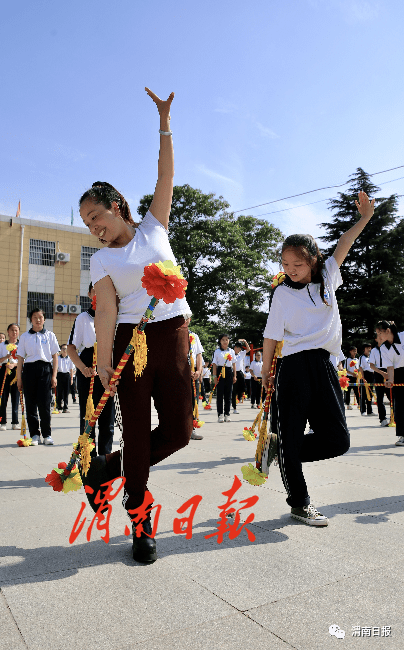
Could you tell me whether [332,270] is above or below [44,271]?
below

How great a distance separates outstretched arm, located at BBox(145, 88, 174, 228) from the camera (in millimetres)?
2924

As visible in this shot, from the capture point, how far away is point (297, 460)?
3246 mm

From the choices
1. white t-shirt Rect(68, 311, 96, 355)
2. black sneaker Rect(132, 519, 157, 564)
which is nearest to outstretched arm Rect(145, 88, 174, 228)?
black sneaker Rect(132, 519, 157, 564)

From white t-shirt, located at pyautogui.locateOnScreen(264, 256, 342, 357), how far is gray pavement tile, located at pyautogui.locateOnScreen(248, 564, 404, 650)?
55.5 inches

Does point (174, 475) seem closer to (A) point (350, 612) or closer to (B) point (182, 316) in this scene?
(B) point (182, 316)

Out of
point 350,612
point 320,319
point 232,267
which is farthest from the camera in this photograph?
point 232,267

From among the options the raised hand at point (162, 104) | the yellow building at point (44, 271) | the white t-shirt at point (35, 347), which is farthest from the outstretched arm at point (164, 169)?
the yellow building at point (44, 271)

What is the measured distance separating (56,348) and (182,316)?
5.29 m

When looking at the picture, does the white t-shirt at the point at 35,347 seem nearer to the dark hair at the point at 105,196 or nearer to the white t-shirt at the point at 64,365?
the dark hair at the point at 105,196

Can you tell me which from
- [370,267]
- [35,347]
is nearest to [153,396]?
[35,347]

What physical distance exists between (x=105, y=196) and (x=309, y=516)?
7.37 feet

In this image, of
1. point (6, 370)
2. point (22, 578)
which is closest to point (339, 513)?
point (22, 578)

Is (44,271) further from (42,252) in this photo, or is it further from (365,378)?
(365,378)

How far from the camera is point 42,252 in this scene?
31.3m
